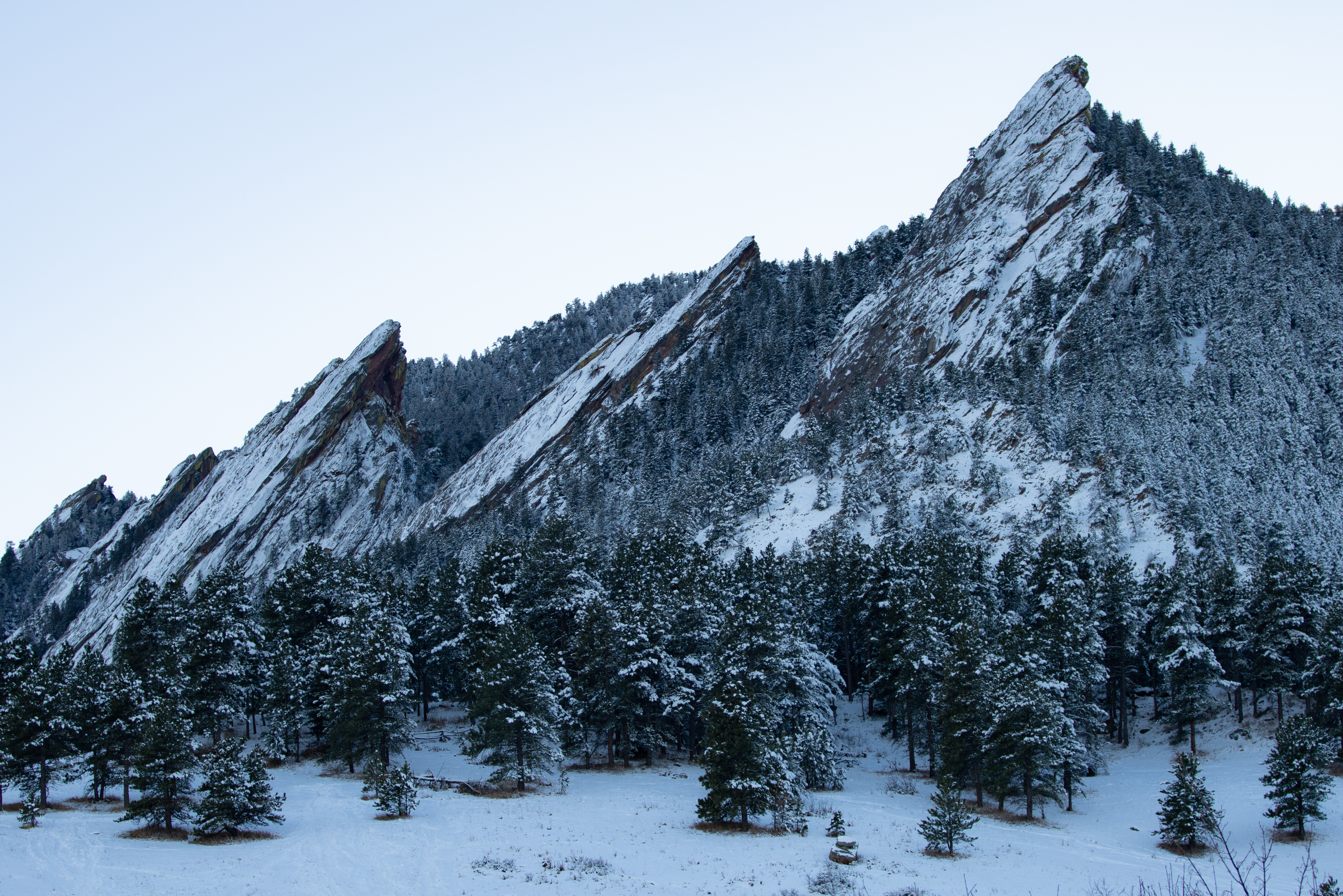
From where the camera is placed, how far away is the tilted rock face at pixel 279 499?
137 metres

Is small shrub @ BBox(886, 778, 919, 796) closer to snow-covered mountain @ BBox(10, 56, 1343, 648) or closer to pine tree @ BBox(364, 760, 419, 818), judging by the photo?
pine tree @ BBox(364, 760, 419, 818)

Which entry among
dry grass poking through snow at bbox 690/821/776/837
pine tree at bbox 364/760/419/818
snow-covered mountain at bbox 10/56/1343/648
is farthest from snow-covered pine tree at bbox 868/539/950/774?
pine tree at bbox 364/760/419/818

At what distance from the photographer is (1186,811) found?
32000mm

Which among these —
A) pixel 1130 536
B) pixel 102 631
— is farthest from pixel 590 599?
pixel 102 631

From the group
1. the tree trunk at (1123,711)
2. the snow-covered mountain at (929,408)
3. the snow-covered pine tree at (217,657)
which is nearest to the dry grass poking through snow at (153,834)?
the snow-covered pine tree at (217,657)

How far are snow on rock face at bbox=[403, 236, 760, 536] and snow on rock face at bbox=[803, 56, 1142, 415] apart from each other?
36093 mm

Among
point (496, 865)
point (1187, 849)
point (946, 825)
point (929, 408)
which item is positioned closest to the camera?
point (496, 865)

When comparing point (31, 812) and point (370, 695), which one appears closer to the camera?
point (31, 812)

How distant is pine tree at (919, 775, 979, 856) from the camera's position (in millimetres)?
30812

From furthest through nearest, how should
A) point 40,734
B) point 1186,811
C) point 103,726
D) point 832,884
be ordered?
point 103,726
point 40,734
point 1186,811
point 832,884

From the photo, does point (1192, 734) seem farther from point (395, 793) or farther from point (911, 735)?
point (395, 793)

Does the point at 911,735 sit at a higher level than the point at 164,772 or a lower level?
lower

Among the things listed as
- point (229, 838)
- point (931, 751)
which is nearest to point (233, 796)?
point (229, 838)

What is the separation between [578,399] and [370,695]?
377ft
